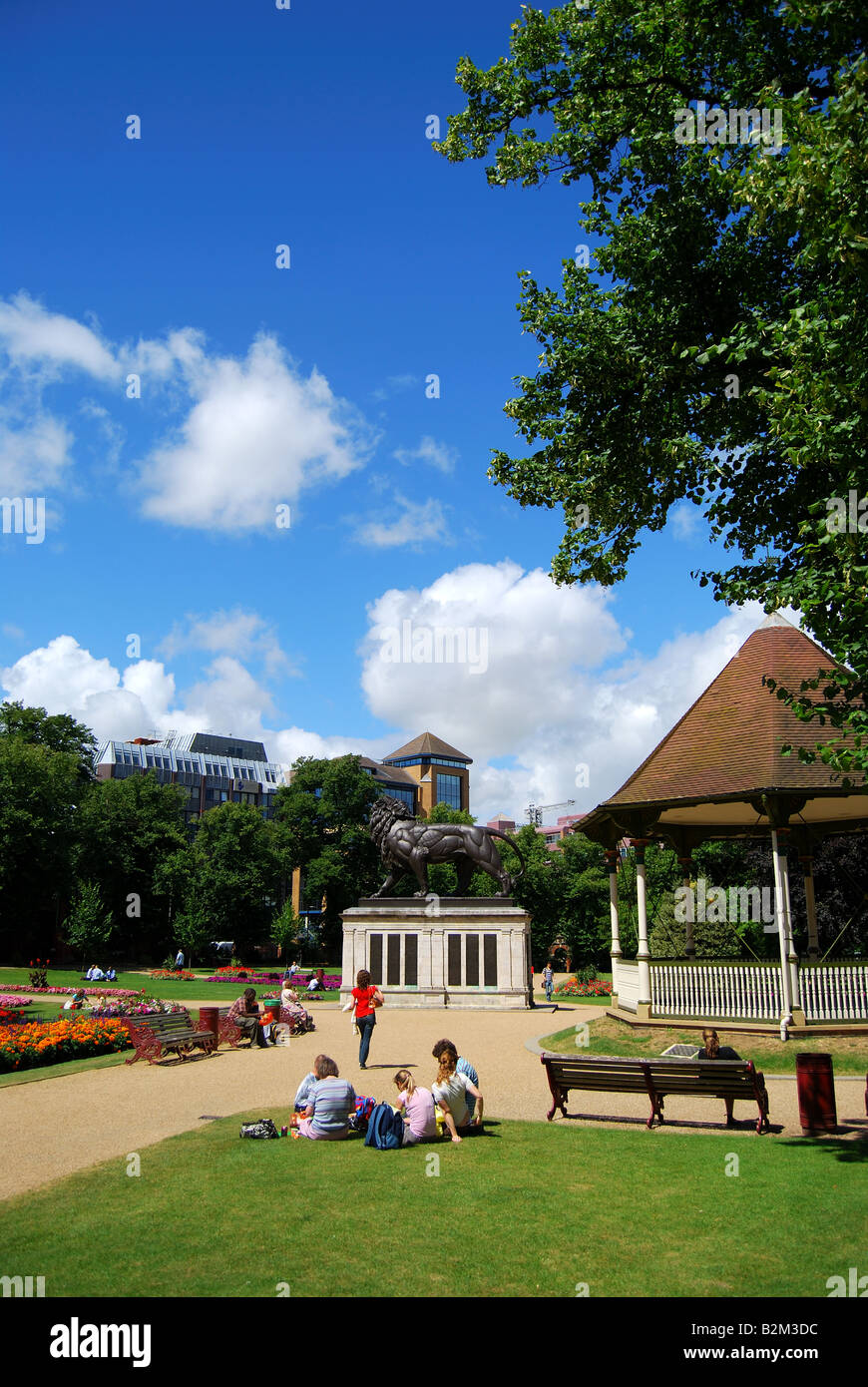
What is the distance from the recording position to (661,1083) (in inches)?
466

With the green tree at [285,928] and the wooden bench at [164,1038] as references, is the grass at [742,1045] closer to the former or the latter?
the wooden bench at [164,1038]

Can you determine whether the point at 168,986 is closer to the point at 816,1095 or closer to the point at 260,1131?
the point at 260,1131

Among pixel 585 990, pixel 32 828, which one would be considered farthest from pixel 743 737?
pixel 32 828

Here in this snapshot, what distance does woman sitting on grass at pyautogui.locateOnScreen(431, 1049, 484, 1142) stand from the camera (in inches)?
444

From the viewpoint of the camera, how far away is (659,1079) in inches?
468

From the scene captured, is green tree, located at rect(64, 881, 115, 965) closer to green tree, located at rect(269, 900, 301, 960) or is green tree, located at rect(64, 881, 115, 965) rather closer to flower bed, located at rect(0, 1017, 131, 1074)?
green tree, located at rect(269, 900, 301, 960)

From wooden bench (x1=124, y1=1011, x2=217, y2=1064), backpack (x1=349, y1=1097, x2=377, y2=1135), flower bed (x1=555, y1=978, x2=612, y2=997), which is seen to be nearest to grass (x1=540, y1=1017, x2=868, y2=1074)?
wooden bench (x1=124, y1=1011, x2=217, y2=1064)

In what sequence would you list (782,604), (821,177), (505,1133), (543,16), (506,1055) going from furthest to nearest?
(506,1055), (543,16), (505,1133), (782,604), (821,177)

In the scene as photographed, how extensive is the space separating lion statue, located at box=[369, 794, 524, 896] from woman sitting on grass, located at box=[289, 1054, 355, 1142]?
833 inches

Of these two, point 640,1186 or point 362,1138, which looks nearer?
point 640,1186

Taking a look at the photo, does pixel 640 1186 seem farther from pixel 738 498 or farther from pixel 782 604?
pixel 738 498
